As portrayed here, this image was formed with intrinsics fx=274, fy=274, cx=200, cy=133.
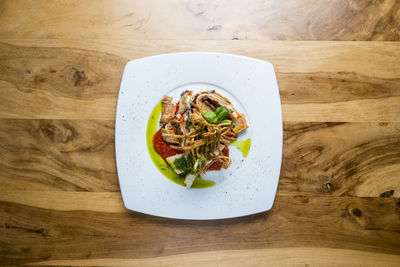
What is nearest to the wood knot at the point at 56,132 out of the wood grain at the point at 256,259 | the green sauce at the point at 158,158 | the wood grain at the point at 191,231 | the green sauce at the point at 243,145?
the wood grain at the point at 191,231

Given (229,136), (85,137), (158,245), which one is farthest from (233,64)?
(158,245)

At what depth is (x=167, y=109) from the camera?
85.4 inches

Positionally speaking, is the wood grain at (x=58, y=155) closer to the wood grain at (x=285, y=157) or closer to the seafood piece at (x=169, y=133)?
the wood grain at (x=285, y=157)

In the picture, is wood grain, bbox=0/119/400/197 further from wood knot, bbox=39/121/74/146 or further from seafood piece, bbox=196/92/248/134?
seafood piece, bbox=196/92/248/134

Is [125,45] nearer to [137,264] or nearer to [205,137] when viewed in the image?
[205,137]

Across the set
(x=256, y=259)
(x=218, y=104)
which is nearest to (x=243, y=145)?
(x=218, y=104)

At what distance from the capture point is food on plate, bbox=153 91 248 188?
6.63ft

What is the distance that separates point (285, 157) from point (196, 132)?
81cm

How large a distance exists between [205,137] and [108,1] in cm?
147

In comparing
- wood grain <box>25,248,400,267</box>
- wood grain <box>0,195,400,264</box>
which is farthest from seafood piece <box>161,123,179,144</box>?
wood grain <box>25,248,400,267</box>

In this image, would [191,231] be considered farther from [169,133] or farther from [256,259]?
[169,133]

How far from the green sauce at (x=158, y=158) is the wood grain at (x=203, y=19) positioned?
0.69 meters

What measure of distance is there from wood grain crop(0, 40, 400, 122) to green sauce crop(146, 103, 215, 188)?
372 mm

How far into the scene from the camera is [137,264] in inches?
90.4
